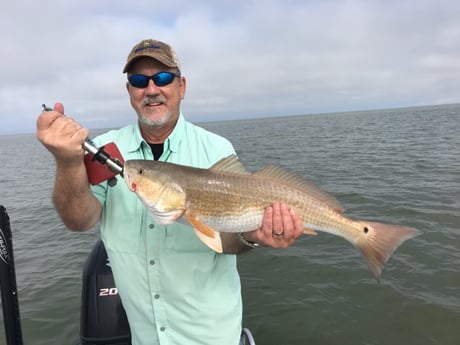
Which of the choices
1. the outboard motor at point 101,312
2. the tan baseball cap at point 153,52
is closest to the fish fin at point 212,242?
the tan baseball cap at point 153,52

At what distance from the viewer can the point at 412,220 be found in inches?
423

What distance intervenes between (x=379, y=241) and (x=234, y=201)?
1519 millimetres

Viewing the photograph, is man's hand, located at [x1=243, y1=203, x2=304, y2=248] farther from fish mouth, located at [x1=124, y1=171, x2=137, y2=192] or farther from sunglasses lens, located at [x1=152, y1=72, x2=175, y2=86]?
sunglasses lens, located at [x1=152, y1=72, x2=175, y2=86]

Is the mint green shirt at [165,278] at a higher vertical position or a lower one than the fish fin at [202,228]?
lower

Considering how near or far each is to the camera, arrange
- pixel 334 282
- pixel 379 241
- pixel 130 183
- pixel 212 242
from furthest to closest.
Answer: pixel 334 282 < pixel 379 241 < pixel 130 183 < pixel 212 242

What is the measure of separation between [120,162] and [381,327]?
20.2 ft

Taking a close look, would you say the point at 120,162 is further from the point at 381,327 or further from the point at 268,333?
the point at 381,327

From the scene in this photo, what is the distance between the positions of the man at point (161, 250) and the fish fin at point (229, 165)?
1.60ft

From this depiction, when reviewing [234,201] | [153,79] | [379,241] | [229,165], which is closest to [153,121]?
[153,79]

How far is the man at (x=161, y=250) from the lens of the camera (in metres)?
2.79

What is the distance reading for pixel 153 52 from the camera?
9.89 feet

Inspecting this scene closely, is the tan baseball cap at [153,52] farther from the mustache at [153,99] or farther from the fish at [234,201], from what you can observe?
the fish at [234,201]

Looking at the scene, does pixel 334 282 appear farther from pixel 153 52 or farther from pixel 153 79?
pixel 153 52

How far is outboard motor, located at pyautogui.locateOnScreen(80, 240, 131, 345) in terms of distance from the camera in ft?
13.8
